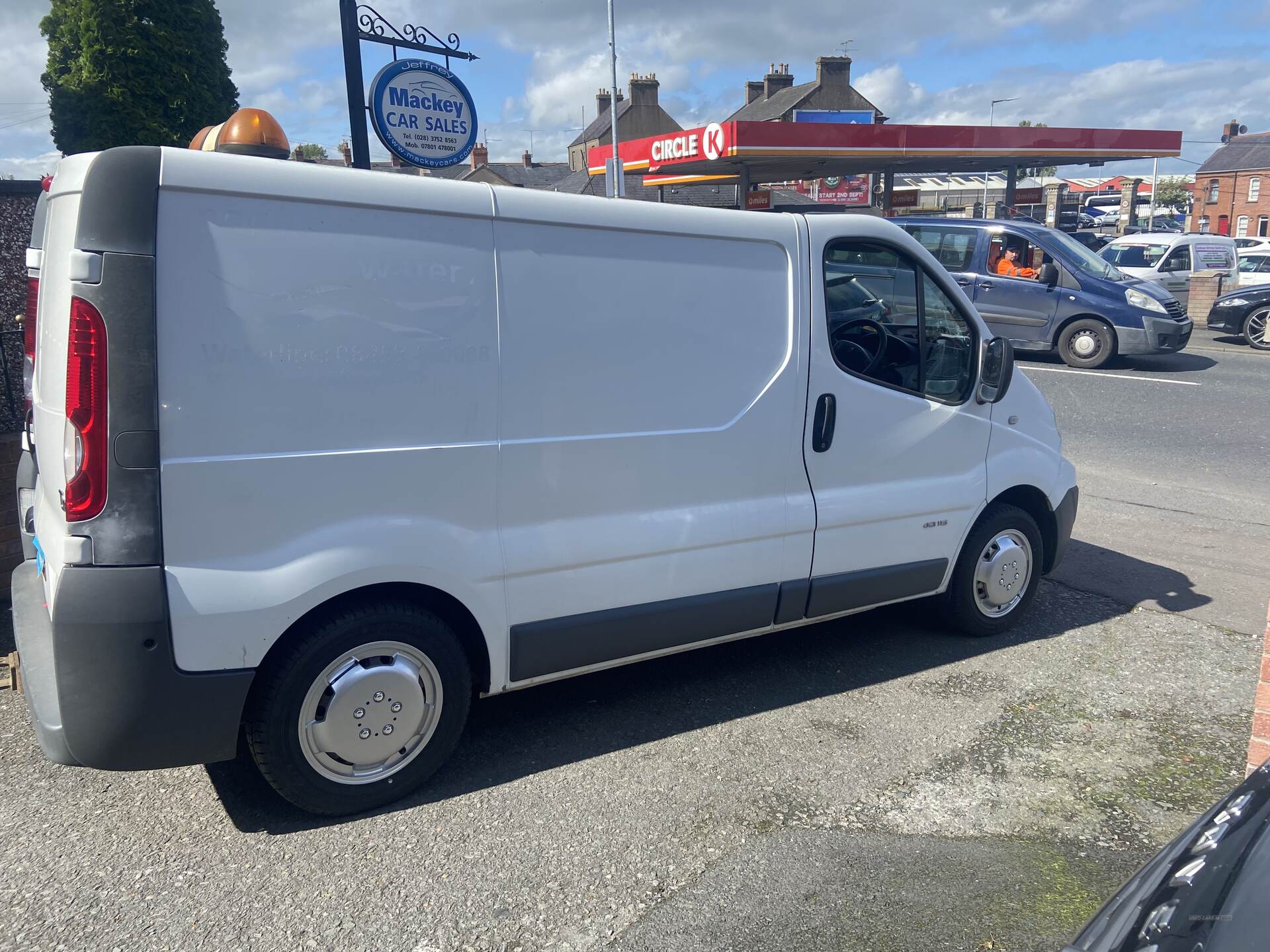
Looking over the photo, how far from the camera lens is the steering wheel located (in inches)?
157

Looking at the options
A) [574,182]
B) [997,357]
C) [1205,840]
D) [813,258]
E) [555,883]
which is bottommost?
[555,883]

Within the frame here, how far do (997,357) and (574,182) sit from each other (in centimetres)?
3733

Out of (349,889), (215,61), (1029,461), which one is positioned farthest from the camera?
(215,61)

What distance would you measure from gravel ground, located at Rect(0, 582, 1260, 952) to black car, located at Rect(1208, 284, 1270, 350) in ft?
46.3

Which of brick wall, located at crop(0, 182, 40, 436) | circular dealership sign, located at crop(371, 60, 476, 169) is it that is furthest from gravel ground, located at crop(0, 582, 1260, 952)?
circular dealership sign, located at crop(371, 60, 476, 169)

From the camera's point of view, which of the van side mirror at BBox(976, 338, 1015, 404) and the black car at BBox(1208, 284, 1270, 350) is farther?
the black car at BBox(1208, 284, 1270, 350)

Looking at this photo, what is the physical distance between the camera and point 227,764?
3.51m

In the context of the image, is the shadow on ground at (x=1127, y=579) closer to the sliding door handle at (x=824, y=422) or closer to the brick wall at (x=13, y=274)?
the sliding door handle at (x=824, y=422)

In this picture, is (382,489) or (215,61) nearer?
(382,489)

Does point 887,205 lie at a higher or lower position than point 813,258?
higher

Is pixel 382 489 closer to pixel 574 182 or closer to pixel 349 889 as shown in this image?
pixel 349 889

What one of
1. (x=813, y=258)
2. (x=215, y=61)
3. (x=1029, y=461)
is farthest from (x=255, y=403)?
(x=215, y=61)

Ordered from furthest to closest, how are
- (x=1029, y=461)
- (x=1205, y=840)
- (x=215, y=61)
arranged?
(x=215, y=61), (x=1029, y=461), (x=1205, y=840)

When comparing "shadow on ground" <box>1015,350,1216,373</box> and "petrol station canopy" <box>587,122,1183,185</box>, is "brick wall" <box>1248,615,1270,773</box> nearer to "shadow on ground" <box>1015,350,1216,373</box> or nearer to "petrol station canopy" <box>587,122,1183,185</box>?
"shadow on ground" <box>1015,350,1216,373</box>
